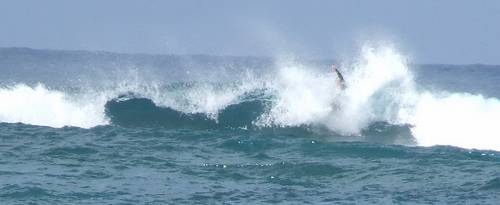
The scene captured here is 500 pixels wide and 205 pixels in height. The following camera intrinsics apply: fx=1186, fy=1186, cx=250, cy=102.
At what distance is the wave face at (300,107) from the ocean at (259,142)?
42 mm

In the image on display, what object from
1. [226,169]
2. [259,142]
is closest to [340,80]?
[259,142]

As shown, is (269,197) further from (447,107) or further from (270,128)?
(447,107)

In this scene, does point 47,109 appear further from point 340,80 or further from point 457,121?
point 457,121

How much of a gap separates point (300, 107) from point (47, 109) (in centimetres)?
768

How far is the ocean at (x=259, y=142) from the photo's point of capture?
21.2 meters

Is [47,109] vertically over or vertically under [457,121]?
over

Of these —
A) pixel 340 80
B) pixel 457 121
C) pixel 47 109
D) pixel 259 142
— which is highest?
pixel 340 80

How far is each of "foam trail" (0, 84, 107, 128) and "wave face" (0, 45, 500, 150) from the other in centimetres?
3

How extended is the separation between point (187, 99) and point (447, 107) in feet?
24.3

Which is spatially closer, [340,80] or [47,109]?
[340,80]

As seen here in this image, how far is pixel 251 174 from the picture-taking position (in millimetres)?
23203

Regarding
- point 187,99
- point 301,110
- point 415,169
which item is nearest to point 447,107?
point 301,110

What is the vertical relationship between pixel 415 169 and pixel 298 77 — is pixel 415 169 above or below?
below

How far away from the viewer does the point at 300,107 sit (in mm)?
32812
